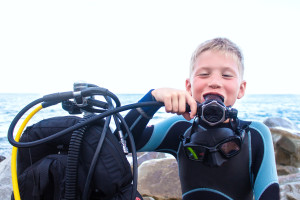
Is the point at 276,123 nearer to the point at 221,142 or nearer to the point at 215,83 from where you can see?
the point at 215,83

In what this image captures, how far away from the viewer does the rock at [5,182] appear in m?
2.71

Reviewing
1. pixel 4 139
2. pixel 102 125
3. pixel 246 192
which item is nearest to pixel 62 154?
pixel 102 125

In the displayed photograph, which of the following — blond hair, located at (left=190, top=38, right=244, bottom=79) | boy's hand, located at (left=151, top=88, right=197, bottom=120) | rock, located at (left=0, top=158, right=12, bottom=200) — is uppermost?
blond hair, located at (left=190, top=38, right=244, bottom=79)

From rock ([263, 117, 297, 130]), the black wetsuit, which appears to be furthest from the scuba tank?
rock ([263, 117, 297, 130])

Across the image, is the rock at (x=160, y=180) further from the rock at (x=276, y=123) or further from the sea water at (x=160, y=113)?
the rock at (x=276, y=123)

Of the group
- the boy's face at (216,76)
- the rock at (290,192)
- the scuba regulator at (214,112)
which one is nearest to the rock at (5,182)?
the boy's face at (216,76)

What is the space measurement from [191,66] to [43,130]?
1371 millimetres

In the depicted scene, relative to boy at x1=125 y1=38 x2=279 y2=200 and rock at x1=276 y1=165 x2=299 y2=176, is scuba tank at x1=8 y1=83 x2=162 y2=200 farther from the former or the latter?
rock at x1=276 y1=165 x2=299 y2=176

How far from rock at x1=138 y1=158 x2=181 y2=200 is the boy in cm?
230

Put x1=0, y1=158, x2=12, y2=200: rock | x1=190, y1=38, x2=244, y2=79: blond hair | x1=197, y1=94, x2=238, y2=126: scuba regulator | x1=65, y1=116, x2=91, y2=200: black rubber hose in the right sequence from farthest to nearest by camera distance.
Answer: x1=0, y1=158, x2=12, y2=200: rock < x1=190, y1=38, x2=244, y2=79: blond hair < x1=197, y1=94, x2=238, y2=126: scuba regulator < x1=65, y1=116, x2=91, y2=200: black rubber hose

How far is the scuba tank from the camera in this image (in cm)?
106

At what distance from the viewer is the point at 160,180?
170 inches

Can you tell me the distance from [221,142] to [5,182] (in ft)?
10.0

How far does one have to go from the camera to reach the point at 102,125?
1248 millimetres
